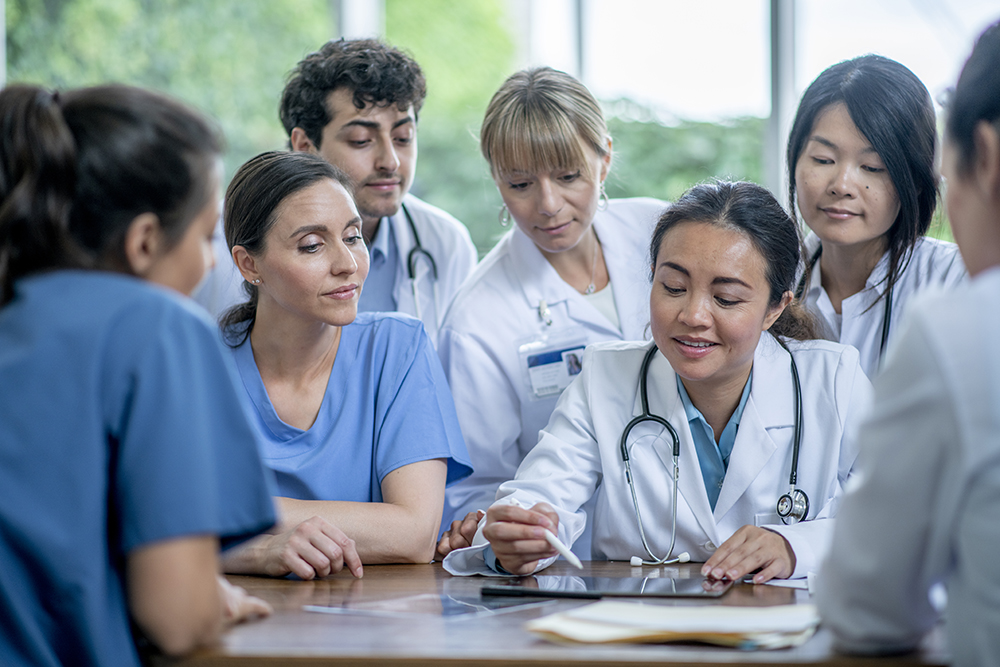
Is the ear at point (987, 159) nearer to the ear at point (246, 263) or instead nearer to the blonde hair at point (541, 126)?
the blonde hair at point (541, 126)

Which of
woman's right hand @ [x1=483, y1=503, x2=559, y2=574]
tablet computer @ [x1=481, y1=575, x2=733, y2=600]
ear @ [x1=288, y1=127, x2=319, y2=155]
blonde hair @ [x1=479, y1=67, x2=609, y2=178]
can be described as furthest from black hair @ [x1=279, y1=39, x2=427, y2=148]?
tablet computer @ [x1=481, y1=575, x2=733, y2=600]

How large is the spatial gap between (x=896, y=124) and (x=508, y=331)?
996 mm

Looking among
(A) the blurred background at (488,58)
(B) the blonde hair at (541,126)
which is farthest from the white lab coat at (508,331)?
(A) the blurred background at (488,58)

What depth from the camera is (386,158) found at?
7.75 ft

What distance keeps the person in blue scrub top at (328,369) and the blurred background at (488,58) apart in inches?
84.6

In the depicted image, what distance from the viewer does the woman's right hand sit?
146cm

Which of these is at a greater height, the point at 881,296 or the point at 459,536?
the point at 881,296

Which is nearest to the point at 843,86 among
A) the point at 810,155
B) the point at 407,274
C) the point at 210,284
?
the point at 810,155

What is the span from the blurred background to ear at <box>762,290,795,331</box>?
82.7 inches

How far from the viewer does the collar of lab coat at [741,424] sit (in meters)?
1.64

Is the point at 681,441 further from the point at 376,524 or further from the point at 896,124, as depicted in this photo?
the point at 896,124

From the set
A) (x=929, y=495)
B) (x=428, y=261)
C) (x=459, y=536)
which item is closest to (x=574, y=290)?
(x=428, y=261)

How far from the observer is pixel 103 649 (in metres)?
0.99

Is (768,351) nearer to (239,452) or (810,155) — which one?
(810,155)
